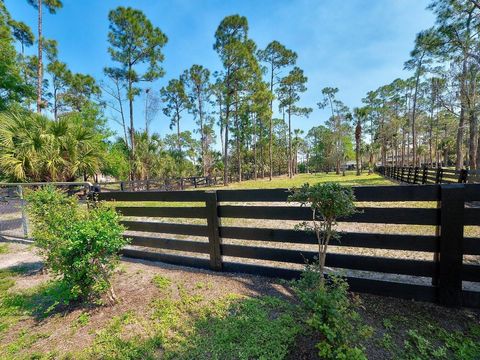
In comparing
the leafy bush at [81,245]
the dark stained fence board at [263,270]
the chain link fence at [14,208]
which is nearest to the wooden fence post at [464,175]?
the dark stained fence board at [263,270]

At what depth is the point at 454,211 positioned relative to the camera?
199 cm

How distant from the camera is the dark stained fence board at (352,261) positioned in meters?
2.15

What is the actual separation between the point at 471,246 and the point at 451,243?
0.53 ft

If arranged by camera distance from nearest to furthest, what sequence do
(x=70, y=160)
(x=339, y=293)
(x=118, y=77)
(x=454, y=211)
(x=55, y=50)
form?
(x=339, y=293), (x=454, y=211), (x=70, y=160), (x=118, y=77), (x=55, y=50)

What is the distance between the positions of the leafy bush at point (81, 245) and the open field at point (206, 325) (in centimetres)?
25

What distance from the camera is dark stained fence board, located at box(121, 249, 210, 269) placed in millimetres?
3212

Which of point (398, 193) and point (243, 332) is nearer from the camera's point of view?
point (243, 332)

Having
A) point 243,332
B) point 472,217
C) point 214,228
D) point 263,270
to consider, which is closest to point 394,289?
point 472,217

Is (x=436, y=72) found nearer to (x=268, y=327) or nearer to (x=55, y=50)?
(x=268, y=327)

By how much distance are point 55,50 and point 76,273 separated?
23.5m

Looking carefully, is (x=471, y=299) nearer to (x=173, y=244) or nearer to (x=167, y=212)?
(x=173, y=244)

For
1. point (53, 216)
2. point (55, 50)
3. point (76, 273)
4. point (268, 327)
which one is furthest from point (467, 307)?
point (55, 50)

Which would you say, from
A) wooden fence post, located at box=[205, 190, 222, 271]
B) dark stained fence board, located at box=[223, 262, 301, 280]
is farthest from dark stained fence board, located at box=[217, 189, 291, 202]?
dark stained fence board, located at box=[223, 262, 301, 280]

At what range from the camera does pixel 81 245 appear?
217 cm
